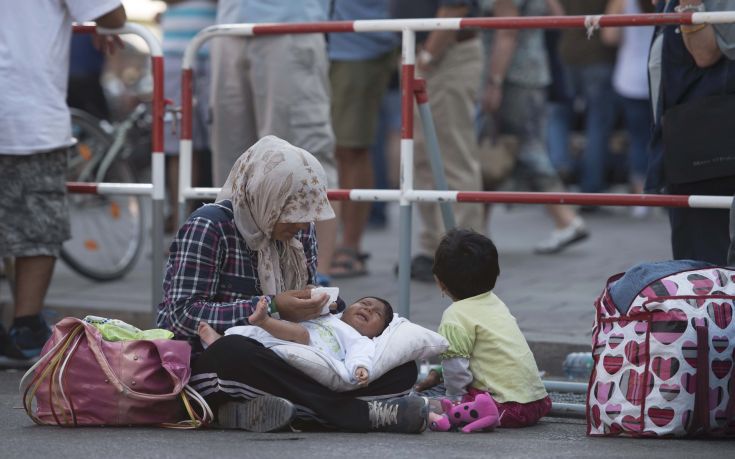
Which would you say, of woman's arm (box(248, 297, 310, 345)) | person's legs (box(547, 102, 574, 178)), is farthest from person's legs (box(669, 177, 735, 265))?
person's legs (box(547, 102, 574, 178))

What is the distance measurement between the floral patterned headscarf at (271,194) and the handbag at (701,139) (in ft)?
4.24

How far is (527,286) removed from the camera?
773 cm

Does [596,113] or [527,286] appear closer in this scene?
[527,286]

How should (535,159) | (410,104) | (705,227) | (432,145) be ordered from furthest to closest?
(535,159) < (432,145) < (410,104) < (705,227)

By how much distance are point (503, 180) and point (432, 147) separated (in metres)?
3.05

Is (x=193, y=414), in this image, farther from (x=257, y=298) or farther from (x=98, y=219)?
(x=98, y=219)

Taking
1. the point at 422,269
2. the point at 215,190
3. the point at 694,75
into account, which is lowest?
the point at 422,269

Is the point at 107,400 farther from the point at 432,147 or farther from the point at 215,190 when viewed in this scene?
the point at 432,147

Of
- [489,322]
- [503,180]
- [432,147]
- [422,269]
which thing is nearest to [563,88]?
[503,180]

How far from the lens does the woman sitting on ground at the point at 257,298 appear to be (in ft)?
15.0

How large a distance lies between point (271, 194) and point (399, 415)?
79 centimetres

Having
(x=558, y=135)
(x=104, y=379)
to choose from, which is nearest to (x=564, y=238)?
(x=558, y=135)

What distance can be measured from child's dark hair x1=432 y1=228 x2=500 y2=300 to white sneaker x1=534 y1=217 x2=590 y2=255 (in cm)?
429

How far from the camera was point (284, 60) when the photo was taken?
6457 mm
